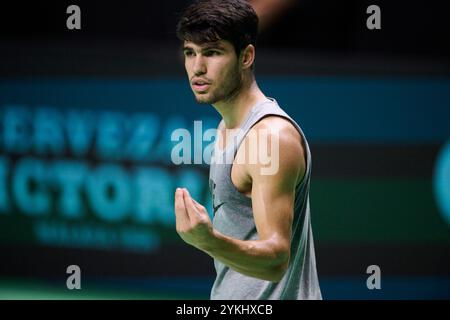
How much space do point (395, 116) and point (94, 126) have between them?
6.64 feet

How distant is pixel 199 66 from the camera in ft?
11.2

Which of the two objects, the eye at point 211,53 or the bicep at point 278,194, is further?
the eye at point 211,53

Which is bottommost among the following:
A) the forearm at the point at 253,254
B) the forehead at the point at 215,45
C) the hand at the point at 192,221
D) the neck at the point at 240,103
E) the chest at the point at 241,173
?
the forearm at the point at 253,254

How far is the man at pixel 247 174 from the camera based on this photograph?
301 centimetres

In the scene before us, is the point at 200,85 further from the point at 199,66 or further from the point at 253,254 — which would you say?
the point at 253,254

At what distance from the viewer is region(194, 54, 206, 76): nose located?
3398 millimetres

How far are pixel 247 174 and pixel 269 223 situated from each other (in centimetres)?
24

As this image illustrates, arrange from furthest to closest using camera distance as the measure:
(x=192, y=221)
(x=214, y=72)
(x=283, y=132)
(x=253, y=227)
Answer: (x=214, y=72) < (x=253, y=227) < (x=283, y=132) < (x=192, y=221)

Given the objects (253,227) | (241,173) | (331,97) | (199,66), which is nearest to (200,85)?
(199,66)

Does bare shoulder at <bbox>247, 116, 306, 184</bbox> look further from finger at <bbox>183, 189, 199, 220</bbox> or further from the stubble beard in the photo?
finger at <bbox>183, 189, 199, 220</bbox>

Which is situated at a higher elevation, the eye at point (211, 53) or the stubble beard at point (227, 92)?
the eye at point (211, 53)

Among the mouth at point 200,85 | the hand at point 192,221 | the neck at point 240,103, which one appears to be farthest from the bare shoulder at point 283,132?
the hand at point 192,221

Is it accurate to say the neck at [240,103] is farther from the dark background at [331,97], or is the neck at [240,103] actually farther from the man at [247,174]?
the dark background at [331,97]

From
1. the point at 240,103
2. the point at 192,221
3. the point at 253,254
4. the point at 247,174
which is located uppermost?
the point at 240,103
